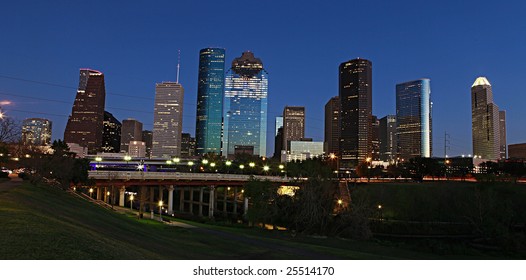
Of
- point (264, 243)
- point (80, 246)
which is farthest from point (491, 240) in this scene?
point (80, 246)

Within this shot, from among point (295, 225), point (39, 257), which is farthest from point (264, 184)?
point (39, 257)

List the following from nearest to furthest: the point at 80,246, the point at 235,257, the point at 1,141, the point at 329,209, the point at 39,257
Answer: the point at 39,257 < the point at 80,246 < the point at 235,257 < the point at 1,141 < the point at 329,209

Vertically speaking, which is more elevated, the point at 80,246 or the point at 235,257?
the point at 80,246

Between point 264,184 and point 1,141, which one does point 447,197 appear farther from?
point 1,141

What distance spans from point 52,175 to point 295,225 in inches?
1502

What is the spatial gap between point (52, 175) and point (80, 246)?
47.5m

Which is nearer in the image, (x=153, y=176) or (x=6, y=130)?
(x=6, y=130)

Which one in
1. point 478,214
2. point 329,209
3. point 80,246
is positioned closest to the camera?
point 80,246

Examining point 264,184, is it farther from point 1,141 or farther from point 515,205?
point 515,205

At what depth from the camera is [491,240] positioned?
4459 cm

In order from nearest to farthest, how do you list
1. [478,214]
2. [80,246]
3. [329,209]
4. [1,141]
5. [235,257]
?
[80,246], [235,257], [1,141], [329,209], [478,214]
